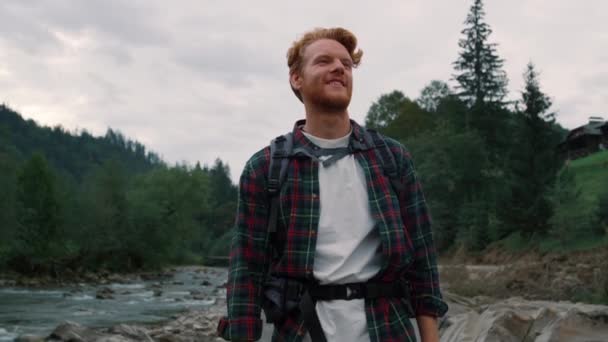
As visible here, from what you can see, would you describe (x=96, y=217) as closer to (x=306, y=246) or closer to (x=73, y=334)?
(x=73, y=334)

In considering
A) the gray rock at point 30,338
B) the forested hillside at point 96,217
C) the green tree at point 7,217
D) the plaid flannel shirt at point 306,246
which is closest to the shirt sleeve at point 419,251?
the plaid flannel shirt at point 306,246

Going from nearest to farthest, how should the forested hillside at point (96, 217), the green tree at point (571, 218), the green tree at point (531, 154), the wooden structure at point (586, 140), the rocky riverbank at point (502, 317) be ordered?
the rocky riverbank at point (502, 317)
the green tree at point (571, 218)
the green tree at point (531, 154)
the forested hillside at point (96, 217)
the wooden structure at point (586, 140)

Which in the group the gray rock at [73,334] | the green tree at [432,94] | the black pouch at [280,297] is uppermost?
the green tree at [432,94]

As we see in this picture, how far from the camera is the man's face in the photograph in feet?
8.04

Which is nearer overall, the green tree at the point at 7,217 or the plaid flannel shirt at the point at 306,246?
the plaid flannel shirt at the point at 306,246

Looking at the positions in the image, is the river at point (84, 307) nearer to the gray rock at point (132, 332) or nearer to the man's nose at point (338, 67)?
the gray rock at point (132, 332)

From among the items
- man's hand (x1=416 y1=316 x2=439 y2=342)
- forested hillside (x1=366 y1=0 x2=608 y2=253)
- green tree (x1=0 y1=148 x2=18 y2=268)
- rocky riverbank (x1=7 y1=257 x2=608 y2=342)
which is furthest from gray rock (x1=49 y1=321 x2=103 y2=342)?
green tree (x1=0 y1=148 x2=18 y2=268)

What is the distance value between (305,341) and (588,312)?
5004 millimetres

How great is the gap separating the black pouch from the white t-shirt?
88 mm

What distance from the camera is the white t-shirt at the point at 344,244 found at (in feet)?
7.31

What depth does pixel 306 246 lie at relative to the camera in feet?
7.47

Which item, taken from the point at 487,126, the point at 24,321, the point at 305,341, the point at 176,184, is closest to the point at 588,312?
the point at 305,341

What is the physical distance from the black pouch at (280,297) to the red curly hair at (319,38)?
2.67 ft

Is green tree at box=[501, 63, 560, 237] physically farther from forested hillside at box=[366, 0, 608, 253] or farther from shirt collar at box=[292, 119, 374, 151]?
shirt collar at box=[292, 119, 374, 151]
